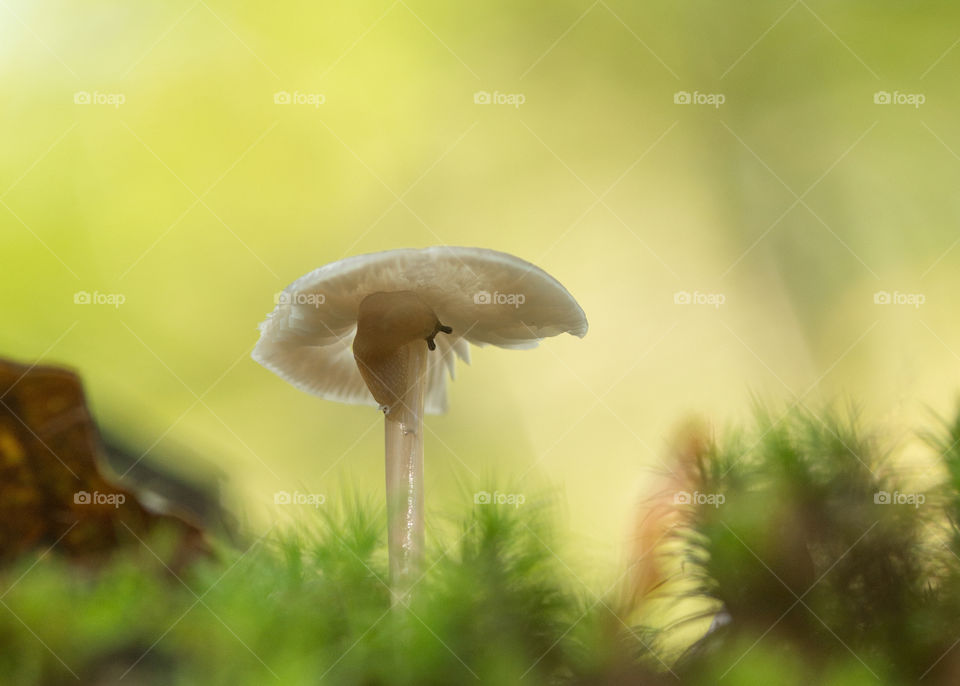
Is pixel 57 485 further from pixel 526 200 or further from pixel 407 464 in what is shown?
pixel 526 200

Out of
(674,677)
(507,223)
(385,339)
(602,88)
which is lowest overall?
(674,677)

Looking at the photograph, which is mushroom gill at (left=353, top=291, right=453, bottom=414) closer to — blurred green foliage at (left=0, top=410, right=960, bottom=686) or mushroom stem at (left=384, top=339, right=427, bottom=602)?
mushroom stem at (left=384, top=339, right=427, bottom=602)

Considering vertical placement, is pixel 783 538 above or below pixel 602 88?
below

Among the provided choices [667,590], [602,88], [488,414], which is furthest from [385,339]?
[602,88]

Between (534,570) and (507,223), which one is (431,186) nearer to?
(507,223)

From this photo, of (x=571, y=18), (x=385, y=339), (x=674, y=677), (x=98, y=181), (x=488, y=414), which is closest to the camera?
(x=674, y=677)

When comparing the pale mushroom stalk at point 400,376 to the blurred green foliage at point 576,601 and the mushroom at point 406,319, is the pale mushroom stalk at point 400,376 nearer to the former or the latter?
the mushroom at point 406,319

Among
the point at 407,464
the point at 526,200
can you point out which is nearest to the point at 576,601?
the point at 407,464

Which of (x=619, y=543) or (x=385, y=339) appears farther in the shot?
(x=385, y=339)
